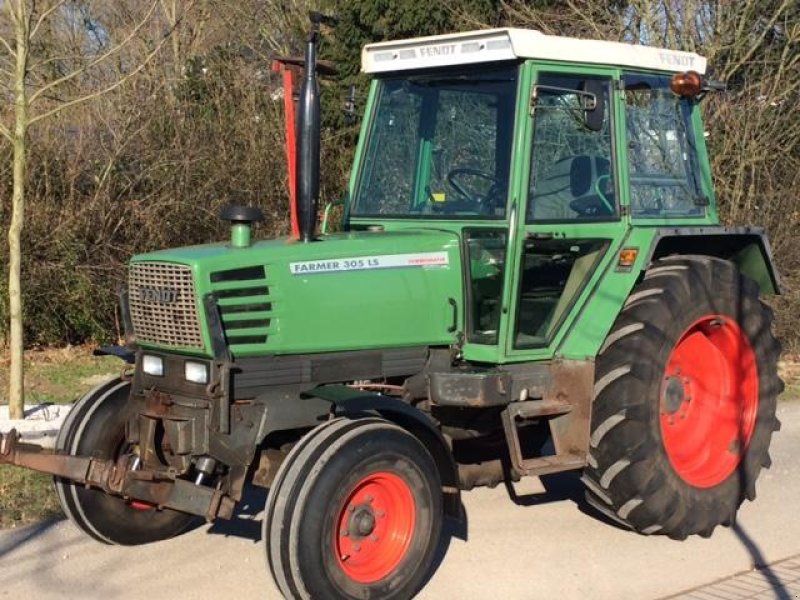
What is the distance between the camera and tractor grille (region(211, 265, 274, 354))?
4.68 metres

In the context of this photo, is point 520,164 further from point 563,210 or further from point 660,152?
→ point 660,152

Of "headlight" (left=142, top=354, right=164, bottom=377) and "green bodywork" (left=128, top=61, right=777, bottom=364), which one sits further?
"headlight" (left=142, top=354, right=164, bottom=377)

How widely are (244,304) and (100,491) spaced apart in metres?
1.34

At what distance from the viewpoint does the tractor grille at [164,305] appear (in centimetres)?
468

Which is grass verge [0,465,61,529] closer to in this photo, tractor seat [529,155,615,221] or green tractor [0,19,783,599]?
green tractor [0,19,783,599]

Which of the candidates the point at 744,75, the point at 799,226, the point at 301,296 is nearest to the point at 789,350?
the point at 799,226

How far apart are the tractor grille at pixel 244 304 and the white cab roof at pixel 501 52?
153 cm

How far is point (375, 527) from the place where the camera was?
4.75m

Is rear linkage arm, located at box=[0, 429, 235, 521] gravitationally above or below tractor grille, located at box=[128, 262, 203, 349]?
below

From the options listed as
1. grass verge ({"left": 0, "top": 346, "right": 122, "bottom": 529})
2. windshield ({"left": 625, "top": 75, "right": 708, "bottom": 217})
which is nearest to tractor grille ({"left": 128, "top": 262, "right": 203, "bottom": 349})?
grass verge ({"left": 0, "top": 346, "right": 122, "bottom": 529})

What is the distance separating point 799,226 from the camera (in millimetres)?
12281

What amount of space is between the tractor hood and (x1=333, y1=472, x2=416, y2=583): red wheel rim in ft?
2.25

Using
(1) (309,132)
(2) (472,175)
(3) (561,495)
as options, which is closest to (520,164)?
(2) (472,175)

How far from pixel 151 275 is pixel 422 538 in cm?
169
